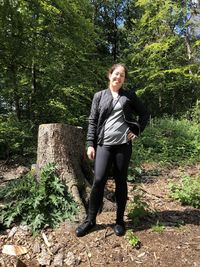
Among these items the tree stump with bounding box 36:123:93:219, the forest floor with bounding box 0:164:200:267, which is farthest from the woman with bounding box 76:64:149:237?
the tree stump with bounding box 36:123:93:219

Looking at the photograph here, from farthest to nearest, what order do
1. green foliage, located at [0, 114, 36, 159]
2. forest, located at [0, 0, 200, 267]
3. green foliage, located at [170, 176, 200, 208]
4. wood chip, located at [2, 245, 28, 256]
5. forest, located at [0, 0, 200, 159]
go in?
1. forest, located at [0, 0, 200, 159]
2. green foliage, located at [0, 114, 36, 159]
3. green foliage, located at [170, 176, 200, 208]
4. forest, located at [0, 0, 200, 267]
5. wood chip, located at [2, 245, 28, 256]

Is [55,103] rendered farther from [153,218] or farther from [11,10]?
[153,218]

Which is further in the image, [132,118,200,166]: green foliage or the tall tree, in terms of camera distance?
the tall tree

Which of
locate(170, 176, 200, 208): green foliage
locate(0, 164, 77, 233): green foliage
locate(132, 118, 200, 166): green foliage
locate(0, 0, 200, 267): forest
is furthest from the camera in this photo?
locate(132, 118, 200, 166): green foliage

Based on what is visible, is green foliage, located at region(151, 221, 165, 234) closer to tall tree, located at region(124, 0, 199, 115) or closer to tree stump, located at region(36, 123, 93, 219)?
tree stump, located at region(36, 123, 93, 219)

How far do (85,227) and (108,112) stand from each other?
4.82 ft

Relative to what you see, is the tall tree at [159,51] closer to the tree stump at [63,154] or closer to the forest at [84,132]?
the forest at [84,132]

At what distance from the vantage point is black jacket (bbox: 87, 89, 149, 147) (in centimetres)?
378

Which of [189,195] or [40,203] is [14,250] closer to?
[40,203]

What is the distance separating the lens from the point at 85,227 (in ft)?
12.4

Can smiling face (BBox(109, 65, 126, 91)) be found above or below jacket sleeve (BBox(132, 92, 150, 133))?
above

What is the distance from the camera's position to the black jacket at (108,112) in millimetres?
3775

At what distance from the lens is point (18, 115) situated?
8.96m

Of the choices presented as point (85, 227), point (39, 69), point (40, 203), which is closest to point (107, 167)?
point (85, 227)
